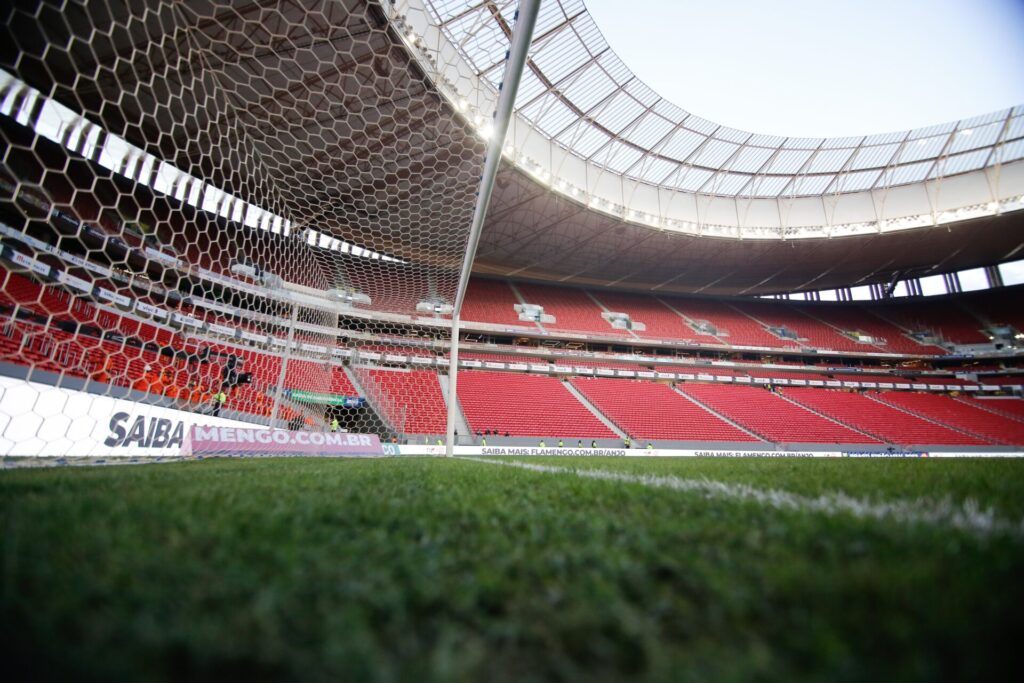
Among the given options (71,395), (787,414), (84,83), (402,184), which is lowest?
(71,395)

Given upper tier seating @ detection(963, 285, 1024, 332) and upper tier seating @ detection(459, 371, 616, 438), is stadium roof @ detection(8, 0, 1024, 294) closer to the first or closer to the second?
upper tier seating @ detection(963, 285, 1024, 332)

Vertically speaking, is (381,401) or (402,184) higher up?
(402,184)

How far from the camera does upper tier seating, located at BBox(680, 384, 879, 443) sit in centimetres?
1942

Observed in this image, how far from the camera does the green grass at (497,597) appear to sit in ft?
1.84

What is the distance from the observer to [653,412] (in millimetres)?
20312

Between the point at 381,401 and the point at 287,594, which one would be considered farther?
the point at 381,401

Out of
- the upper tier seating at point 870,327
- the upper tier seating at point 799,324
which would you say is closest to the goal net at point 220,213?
the upper tier seating at point 799,324

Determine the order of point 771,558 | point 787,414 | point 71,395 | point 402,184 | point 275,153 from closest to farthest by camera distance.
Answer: point 771,558 < point 71,395 < point 275,153 < point 402,184 < point 787,414

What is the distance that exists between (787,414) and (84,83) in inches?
1024

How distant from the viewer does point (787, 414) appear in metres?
21.5

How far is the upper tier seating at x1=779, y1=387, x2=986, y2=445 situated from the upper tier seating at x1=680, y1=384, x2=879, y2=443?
102cm

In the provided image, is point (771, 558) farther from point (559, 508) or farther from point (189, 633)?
point (189, 633)

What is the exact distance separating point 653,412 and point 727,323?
12.6 metres

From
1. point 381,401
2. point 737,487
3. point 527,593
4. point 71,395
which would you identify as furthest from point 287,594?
point 381,401
